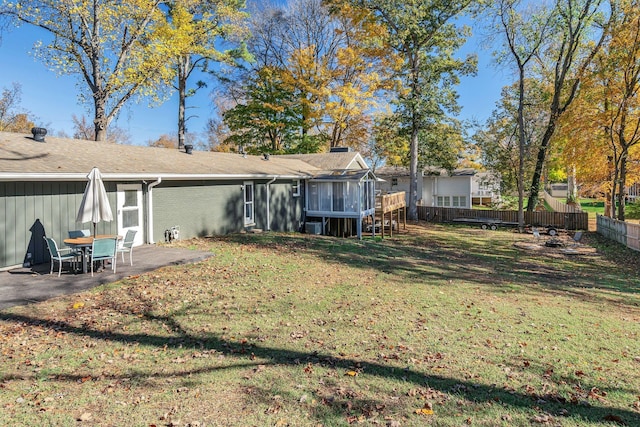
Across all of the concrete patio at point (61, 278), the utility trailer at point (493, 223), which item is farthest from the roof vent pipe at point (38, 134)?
the utility trailer at point (493, 223)

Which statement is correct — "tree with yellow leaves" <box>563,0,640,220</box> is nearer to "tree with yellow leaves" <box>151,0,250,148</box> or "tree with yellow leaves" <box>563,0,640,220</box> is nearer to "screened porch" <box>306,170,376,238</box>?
"screened porch" <box>306,170,376,238</box>

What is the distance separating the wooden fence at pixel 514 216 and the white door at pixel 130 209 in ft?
73.2

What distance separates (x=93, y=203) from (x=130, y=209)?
3.49 metres

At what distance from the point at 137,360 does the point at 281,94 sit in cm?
2639

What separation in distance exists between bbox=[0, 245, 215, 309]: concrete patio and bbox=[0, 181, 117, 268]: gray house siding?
0.44 metres

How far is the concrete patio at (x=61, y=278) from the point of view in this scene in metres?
7.07

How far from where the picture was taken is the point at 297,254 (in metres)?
12.3

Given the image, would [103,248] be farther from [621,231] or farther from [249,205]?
[621,231]

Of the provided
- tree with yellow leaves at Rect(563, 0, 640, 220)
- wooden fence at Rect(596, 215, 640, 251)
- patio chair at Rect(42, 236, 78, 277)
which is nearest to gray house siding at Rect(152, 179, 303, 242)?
patio chair at Rect(42, 236, 78, 277)

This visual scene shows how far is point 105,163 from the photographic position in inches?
449

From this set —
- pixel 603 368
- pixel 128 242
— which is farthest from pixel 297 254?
pixel 603 368

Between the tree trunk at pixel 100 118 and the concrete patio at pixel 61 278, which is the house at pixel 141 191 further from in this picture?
the tree trunk at pixel 100 118

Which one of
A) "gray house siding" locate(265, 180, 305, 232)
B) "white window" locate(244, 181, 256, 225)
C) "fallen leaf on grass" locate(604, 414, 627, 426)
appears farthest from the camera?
"gray house siding" locate(265, 180, 305, 232)

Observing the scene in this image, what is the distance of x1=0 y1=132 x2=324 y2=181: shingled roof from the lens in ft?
30.2
